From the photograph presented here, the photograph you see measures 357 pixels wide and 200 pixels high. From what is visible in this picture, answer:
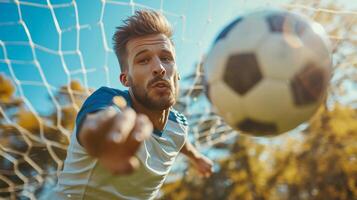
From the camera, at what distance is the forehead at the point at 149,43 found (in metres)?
2.80

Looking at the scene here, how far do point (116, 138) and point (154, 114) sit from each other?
1.36 m

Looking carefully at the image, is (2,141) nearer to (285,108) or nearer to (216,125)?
(216,125)

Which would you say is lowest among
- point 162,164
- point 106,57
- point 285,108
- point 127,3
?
point 106,57

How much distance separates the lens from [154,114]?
2.79 meters

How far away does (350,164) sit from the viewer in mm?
14750

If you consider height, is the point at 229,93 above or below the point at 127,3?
above

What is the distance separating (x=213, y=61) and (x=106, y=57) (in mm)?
3343

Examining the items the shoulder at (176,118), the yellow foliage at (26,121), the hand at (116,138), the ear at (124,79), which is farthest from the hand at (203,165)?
the yellow foliage at (26,121)

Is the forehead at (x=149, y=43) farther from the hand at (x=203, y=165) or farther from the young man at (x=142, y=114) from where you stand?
the hand at (x=203, y=165)

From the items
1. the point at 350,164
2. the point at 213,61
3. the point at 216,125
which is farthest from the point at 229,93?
the point at 350,164

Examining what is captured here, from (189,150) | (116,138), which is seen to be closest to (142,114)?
(116,138)

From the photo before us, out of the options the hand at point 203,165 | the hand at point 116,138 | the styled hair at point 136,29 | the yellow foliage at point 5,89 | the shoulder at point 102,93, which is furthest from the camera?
the yellow foliage at point 5,89

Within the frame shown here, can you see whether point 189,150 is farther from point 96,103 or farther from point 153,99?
point 96,103

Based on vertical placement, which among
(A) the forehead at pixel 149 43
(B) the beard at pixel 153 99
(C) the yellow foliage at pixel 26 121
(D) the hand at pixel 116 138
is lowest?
(C) the yellow foliage at pixel 26 121
